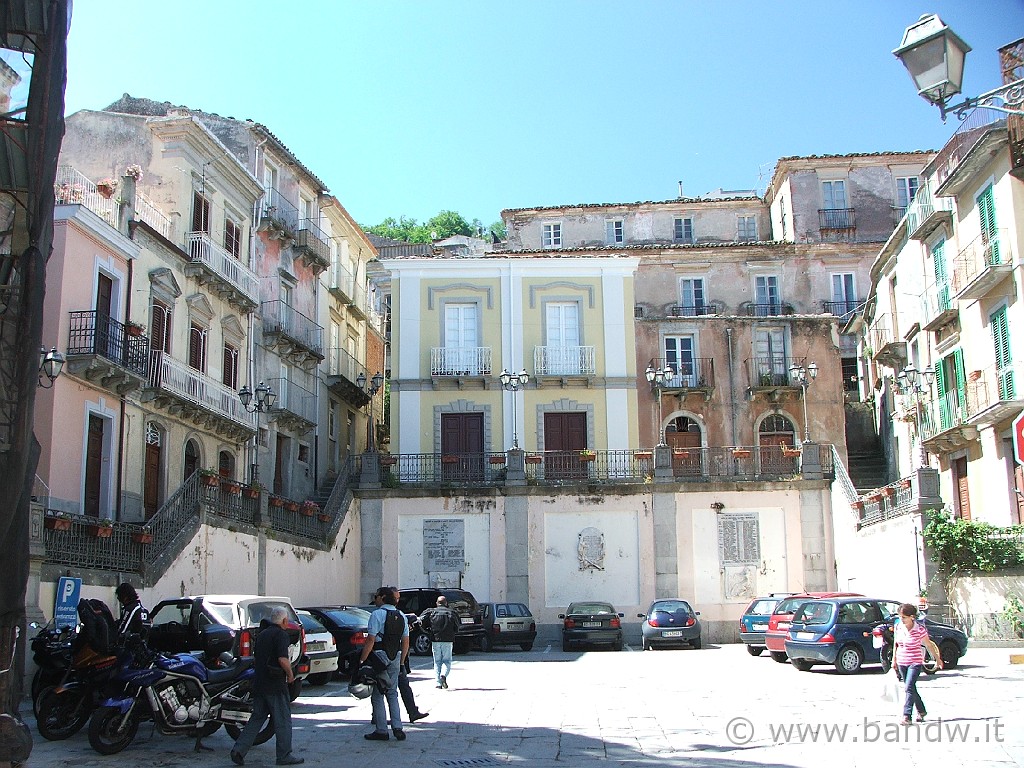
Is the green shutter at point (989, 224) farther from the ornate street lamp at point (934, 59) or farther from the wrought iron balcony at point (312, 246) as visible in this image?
the ornate street lamp at point (934, 59)

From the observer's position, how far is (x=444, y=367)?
37875mm

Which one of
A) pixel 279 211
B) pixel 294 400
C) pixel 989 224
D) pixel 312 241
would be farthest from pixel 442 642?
pixel 312 241

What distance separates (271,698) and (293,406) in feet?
84.2

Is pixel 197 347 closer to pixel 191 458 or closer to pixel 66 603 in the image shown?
pixel 191 458

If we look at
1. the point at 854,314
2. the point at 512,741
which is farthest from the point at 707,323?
the point at 512,741

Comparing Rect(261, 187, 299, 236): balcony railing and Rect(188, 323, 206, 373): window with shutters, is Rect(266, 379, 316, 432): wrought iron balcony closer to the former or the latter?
Rect(188, 323, 206, 373): window with shutters

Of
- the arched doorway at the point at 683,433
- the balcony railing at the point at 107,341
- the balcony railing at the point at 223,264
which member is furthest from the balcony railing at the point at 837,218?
the balcony railing at the point at 107,341

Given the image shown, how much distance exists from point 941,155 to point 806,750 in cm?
2664

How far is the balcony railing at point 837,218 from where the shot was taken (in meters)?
44.3

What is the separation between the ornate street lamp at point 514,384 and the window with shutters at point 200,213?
10.1 m

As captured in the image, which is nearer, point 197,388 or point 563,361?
point 197,388

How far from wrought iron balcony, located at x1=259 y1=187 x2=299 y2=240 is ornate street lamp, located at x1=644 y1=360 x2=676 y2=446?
497 inches

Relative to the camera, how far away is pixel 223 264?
103 ft

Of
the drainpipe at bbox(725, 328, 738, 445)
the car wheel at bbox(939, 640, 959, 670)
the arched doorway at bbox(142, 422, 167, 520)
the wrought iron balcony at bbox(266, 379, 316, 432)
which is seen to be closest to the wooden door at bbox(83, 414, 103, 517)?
the arched doorway at bbox(142, 422, 167, 520)
